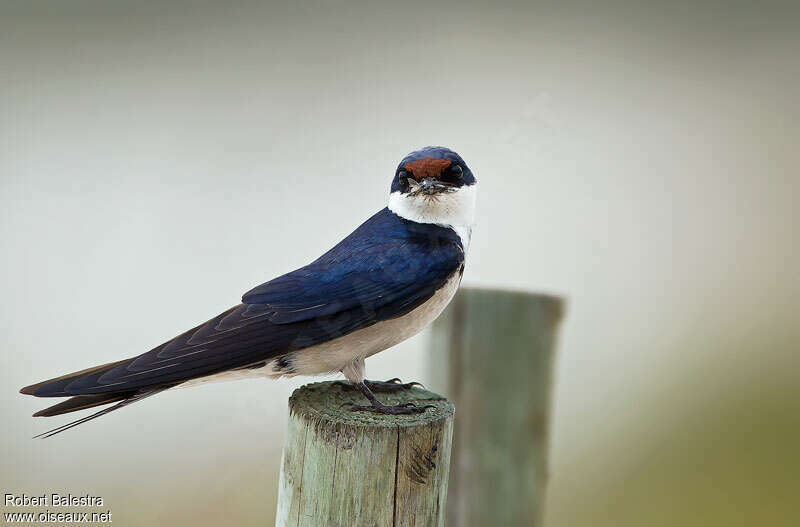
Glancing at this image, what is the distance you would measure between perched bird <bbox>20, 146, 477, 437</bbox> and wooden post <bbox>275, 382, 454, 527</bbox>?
20cm

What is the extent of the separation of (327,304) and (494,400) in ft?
2.32

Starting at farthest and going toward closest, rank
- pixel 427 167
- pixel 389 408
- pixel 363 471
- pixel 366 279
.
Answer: pixel 427 167, pixel 366 279, pixel 389 408, pixel 363 471

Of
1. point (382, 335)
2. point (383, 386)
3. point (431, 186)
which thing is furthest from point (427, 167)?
point (383, 386)

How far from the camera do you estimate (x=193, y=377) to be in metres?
2.02

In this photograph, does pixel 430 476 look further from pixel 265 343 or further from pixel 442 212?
pixel 442 212

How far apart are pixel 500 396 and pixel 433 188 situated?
732 millimetres

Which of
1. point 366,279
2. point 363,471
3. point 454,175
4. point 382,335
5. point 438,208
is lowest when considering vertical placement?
point 363,471

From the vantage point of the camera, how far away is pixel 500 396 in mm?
2480

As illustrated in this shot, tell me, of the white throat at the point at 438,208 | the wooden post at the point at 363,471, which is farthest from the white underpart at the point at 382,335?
the wooden post at the point at 363,471

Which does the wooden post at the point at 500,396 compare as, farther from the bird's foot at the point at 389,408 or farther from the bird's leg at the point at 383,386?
the bird's foot at the point at 389,408

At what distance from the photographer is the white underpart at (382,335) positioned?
219cm

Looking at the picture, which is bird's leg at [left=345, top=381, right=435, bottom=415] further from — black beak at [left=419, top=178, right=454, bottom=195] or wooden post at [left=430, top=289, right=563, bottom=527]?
Result: black beak at [left=419, top=178, right=454, bottom=195]

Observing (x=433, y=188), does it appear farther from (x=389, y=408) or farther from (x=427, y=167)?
(x=389, y=408)

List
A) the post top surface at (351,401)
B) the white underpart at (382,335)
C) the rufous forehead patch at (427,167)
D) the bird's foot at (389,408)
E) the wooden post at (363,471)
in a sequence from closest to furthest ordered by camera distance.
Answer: the wooden post at (363,471), the post top surface at (351,401), the bird's foot at (389,408), the white underpart at (382,335), the rufous forehead patch at (427,167)
